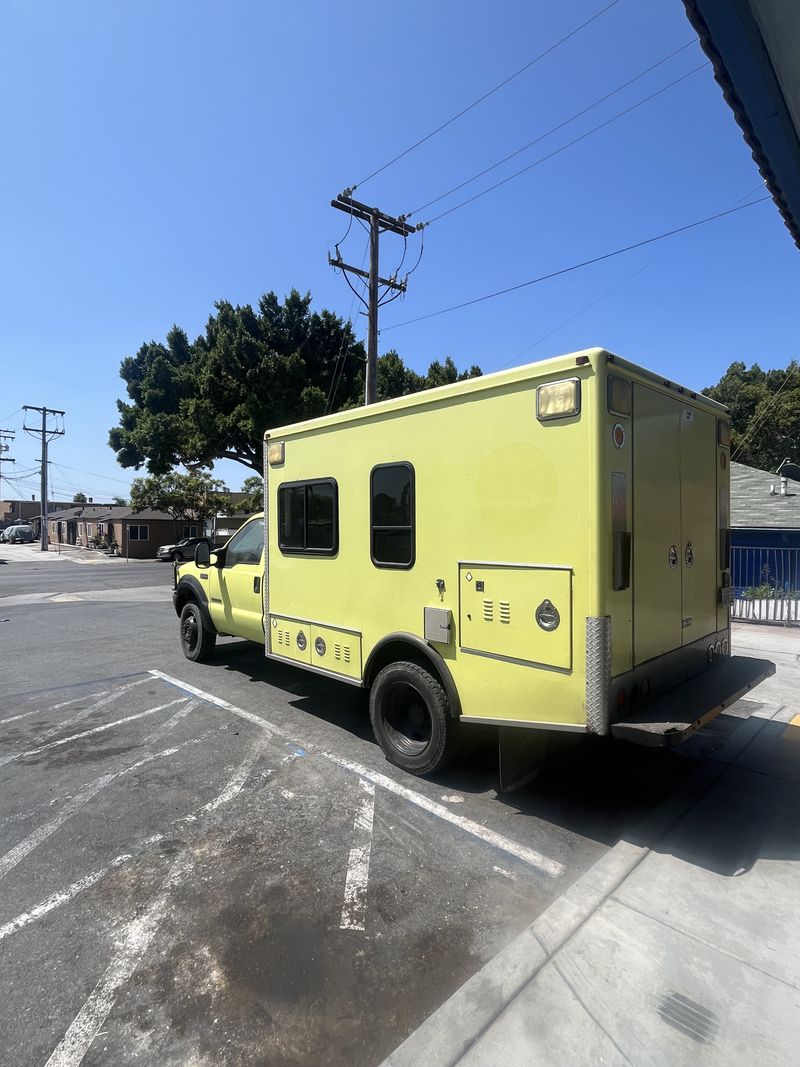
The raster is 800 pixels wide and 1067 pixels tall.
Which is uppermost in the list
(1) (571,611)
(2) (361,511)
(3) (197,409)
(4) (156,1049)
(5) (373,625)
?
(3) (197,409)

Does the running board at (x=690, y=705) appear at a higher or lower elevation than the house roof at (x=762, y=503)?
lower

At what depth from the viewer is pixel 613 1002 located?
231cm

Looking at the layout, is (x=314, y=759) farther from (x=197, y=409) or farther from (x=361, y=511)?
(x=197, y=409)

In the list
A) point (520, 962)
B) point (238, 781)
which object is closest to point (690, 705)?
point (520, 962)

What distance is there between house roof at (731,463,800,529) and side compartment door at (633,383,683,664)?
1190cm

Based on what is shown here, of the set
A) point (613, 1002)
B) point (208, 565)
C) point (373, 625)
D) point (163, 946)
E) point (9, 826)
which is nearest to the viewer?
point (613, 1002)

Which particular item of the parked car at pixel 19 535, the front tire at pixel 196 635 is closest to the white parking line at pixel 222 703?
the front tire at pixel 196 635

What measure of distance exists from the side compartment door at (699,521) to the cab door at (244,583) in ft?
14.0

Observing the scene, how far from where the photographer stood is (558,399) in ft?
11.4

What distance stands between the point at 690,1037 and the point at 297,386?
24766 millimetres

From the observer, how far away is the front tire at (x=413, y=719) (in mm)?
4215

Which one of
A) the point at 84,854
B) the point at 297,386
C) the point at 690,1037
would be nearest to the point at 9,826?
the point at 84,854

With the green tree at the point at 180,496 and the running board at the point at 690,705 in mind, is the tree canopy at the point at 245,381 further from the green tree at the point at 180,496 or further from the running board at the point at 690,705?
the running board at the point at 690,705

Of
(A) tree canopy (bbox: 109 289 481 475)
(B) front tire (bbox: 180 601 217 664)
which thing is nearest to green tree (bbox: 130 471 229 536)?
(A) tree canopy (bbox: 109 289 481 475)
